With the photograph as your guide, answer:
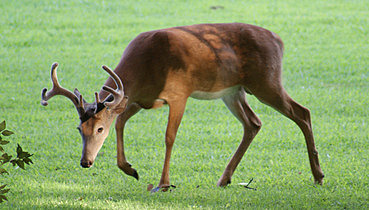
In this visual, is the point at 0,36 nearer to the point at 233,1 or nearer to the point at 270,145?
the point at 233,1

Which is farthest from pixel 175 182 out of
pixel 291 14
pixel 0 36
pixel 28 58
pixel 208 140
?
pixel 291 14

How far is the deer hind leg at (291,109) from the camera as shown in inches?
256

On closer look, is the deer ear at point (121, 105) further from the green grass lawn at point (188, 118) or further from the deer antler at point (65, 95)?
the green grass lawn at point (188, 118)

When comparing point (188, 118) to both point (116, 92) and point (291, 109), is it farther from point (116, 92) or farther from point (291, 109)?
point (116, 92)

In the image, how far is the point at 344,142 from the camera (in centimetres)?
850

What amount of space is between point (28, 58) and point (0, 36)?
6.18 feet

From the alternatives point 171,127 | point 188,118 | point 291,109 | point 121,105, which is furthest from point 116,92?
point 188,118

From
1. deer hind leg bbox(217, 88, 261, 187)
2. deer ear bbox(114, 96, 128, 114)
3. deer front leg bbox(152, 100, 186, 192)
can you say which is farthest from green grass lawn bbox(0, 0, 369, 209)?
deer ear bbox(114, 96, 128, 114)

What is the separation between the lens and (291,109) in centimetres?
659

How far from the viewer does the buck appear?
580 cm

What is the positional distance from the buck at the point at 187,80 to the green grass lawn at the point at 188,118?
1.59ft

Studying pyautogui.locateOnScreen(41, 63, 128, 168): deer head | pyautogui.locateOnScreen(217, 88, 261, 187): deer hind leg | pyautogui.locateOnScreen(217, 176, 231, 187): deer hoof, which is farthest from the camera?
pyautogui.locateOnScreen(217, 88, 261, 187): deer hind leg

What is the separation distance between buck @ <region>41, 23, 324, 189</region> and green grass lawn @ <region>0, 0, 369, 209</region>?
0.49 metres

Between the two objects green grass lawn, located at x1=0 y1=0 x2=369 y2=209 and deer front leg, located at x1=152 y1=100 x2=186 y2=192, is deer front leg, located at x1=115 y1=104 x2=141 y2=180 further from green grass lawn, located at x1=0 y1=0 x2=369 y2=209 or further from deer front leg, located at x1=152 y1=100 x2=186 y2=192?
deer front leg, located at x1=152 y1=100 x2=186 y2=192
